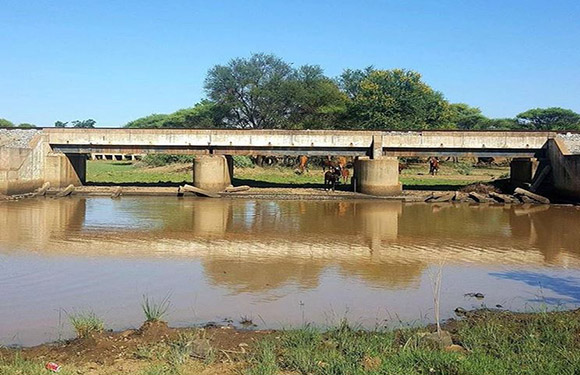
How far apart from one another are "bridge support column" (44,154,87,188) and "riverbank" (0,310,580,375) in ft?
92.8

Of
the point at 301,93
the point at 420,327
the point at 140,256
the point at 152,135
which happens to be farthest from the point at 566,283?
the point at 301,93

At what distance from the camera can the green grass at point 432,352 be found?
5594 millimetres

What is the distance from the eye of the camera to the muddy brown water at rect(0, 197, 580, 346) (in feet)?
29.2

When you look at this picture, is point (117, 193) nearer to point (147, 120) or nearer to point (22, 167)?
point (22, 167)

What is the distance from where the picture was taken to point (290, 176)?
4241 centimetres

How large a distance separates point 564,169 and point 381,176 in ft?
30.1

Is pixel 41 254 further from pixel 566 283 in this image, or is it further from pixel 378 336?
pixel 566 283

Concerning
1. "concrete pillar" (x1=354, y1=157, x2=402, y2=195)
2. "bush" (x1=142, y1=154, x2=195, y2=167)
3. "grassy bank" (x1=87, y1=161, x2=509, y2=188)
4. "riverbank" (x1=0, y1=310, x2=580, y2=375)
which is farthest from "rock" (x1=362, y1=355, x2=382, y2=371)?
"bush" (x1=142, y1=154, x2=195, y2=167)

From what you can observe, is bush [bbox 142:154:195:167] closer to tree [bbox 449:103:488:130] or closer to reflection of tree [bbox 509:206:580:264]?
reflection of tree [bbox 509:206:580:264]

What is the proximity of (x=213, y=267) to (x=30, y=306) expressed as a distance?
13.7 feet

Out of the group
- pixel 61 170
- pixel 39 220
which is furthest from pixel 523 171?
pixel 61 170

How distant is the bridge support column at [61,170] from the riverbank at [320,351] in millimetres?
28271

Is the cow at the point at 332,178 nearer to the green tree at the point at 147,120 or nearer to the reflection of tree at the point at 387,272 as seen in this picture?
the reflection of tree at the point at 387,272

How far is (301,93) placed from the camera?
53.7 m
